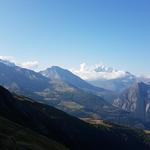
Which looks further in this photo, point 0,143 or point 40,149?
point 40,149

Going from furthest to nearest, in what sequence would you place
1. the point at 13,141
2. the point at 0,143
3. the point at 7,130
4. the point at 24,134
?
the point at 24,134 → the point at 7,130 → the point at 13,141 → the point at 0,143

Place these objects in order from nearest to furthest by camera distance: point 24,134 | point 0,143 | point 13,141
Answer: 1. point 0,143
2. point 13,141
3. point 24,134

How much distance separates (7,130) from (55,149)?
77.4ft

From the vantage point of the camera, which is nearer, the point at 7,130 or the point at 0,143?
the point at 0,143

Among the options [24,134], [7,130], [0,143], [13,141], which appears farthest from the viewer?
[24,134]

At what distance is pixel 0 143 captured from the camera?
116062mm

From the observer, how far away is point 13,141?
128000mm

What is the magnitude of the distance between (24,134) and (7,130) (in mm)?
13122

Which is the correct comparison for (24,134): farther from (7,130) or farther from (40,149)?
(40,149)

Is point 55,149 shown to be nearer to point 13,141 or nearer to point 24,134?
point 24,134

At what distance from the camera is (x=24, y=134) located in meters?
158

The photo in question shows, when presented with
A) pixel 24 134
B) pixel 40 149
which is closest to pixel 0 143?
pixel 40 149

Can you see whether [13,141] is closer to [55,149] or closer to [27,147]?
[27,147]

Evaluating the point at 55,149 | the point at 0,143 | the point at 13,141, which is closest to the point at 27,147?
the point at 13,141
